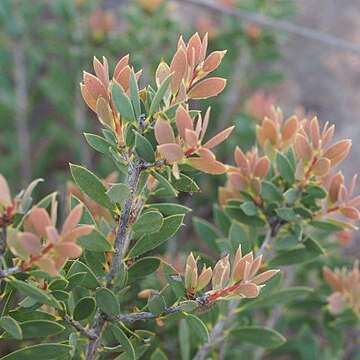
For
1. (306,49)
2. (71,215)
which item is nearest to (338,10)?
(306,49)

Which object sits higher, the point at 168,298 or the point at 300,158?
the point at 300,158

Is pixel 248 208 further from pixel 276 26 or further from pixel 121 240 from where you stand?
pixel 276 26

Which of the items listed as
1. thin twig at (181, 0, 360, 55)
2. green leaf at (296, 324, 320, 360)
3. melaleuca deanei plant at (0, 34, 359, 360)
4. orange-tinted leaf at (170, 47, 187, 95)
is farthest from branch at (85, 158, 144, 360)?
thin twig at (181, 0, 360, 55)

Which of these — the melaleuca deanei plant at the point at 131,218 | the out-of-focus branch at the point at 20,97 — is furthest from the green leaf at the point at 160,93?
the out-of-focus branch at the point at 20,97

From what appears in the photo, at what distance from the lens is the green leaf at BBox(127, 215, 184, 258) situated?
0.86m

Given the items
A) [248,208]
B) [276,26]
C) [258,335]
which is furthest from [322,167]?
[276,26]

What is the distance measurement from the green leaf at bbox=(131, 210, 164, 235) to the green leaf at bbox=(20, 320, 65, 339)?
147mm

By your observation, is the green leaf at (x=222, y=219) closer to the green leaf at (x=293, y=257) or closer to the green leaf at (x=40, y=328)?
the green leaf at (x=293, y=257)

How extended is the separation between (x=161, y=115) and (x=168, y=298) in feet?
1.60

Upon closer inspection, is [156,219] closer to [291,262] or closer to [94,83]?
[94,83]

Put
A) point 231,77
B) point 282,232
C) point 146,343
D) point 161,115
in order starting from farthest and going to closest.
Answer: point 231,77 < point 282,232 < point 146,343 < point 161,115

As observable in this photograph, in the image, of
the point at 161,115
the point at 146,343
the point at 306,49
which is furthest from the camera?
the point at 306,49

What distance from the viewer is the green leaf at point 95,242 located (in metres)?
0.80

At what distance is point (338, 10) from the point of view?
2688 millimetres
